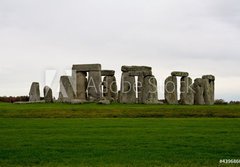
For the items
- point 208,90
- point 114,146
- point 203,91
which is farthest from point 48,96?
point 114,146

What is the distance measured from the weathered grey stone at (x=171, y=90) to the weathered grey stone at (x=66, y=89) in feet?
27.7

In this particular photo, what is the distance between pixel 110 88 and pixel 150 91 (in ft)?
17.9

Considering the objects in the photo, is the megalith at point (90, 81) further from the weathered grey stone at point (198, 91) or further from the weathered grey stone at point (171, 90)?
the weathered grey stone at point (198, 91)

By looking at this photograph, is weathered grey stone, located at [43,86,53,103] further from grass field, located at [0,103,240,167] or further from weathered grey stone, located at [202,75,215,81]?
grass field, located at [0,103,240,167]

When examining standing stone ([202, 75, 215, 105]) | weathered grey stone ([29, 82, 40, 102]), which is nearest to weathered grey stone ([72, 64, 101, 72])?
weathered grey stone ([29, 82, 40, 102])

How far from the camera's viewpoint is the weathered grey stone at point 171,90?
143 ft

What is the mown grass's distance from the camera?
1208 centimetres

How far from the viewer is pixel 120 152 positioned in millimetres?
13508

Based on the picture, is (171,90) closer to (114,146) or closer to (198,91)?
(198,91)

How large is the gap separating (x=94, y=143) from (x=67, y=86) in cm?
2913

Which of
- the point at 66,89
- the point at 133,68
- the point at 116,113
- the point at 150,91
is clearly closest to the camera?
the point at 116,113

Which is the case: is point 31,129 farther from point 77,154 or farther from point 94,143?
point 77,154

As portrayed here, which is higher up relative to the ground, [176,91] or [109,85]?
[109,85]

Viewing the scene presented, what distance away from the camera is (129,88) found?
1703 inches
